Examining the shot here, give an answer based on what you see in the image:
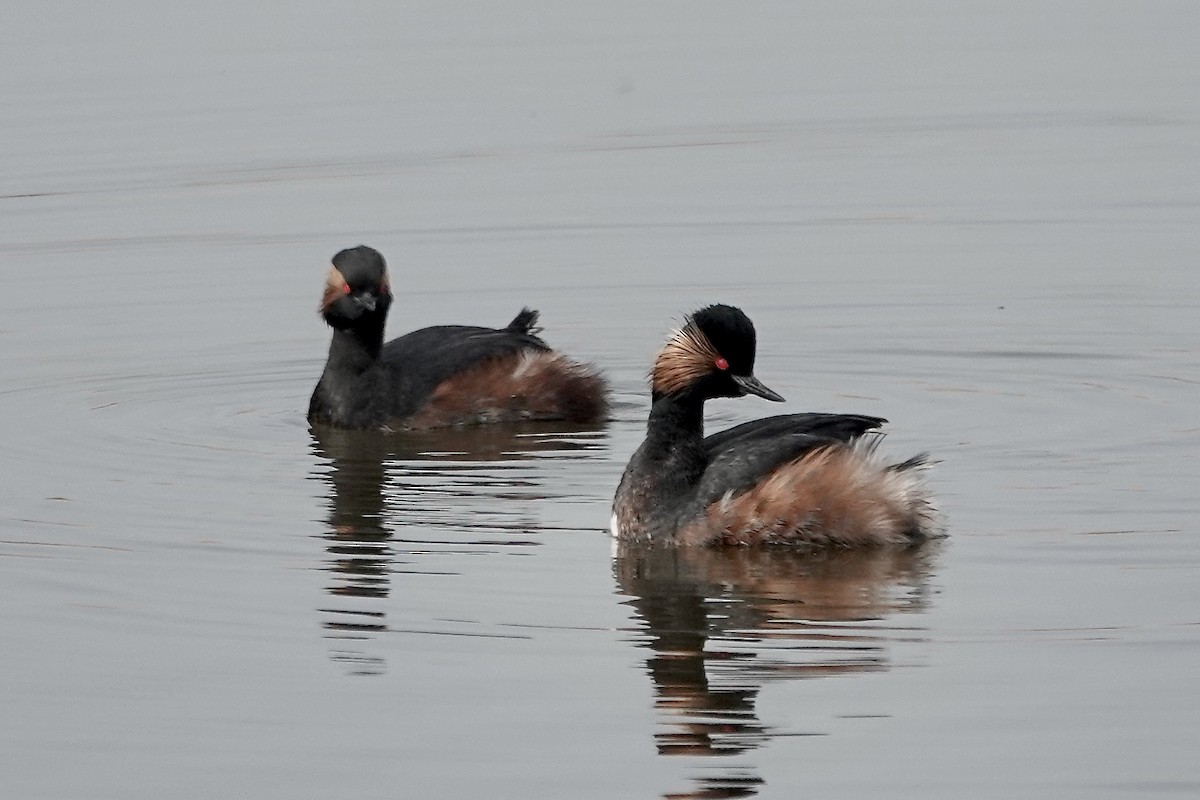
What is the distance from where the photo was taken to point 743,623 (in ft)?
32.3

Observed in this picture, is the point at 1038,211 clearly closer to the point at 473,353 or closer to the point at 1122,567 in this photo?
the point at 473,353

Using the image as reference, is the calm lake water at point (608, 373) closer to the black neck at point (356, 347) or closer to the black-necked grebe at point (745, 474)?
the black-necked grebe at point (745, 474)

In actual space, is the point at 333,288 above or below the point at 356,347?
above

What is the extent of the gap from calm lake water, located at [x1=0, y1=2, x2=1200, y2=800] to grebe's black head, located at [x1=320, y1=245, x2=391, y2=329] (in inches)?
29.2

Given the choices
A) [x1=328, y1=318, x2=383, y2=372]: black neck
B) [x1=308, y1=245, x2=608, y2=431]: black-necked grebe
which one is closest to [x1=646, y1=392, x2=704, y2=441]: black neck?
[x1=308, y1=245, x2=608, y2=431]: black-necked grebe

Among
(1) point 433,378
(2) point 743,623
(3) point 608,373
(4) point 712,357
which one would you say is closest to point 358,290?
(1) point 433,378

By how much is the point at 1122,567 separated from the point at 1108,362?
452 cm

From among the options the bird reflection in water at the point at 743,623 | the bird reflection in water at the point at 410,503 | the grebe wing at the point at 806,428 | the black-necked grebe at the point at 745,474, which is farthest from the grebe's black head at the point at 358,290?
the bird reflection in water at the point at 743,623

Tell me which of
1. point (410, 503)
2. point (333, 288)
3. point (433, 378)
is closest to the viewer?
point (410, 503)

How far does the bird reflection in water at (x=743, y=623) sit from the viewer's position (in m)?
8.52

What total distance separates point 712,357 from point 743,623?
1783mm

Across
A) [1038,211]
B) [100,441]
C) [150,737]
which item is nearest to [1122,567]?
[150,737]

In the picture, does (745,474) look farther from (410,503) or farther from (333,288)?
(333,288)

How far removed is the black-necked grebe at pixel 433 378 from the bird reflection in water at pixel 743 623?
329 centimetres
